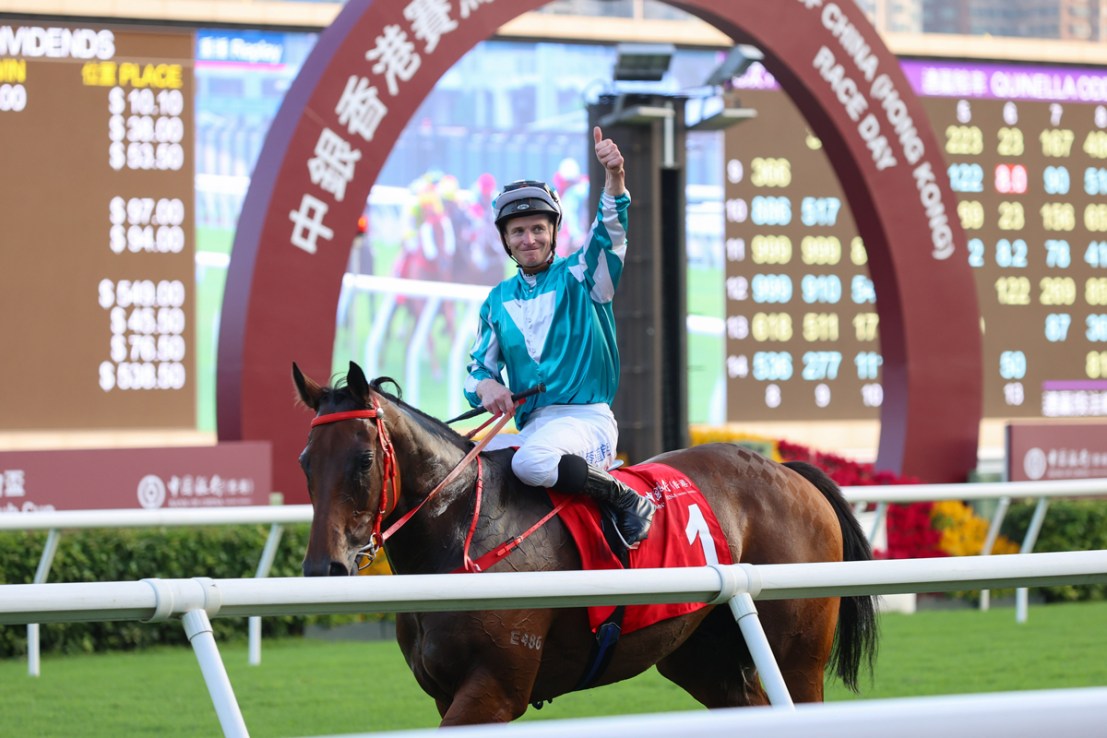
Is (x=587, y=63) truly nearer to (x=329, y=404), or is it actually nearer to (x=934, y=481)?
(x=934, y=481)

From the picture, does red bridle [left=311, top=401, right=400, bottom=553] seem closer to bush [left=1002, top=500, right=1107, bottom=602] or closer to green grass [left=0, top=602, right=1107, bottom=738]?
green grass [left=0, top=602, right=1107, bottom=738]

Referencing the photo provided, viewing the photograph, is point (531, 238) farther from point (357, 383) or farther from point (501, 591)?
point (501, 591)

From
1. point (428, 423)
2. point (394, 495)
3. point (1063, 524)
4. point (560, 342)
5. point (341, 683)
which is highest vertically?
point (560, 342)

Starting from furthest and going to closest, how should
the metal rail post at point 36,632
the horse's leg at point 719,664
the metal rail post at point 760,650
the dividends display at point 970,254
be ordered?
the dividends display at point 970,254 < the metal rail post at point 36,632 < the horse's leg at point 719,664 < the metal rail post at point 760,650

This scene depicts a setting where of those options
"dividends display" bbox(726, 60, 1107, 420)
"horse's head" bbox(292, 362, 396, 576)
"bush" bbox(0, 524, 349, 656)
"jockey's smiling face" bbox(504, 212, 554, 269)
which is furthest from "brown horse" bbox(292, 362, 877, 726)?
"dividends display" bbox(726, 60, 1107, 420)

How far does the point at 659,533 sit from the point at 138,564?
3.11 metres

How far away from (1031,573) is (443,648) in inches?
34.9

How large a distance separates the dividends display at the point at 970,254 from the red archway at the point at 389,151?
50.1 inches

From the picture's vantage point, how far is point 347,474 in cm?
218

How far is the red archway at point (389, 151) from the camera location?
5363mm

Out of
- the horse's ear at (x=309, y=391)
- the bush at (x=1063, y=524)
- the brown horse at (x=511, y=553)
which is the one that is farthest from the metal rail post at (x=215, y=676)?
the bush at (x=1063, y=524)

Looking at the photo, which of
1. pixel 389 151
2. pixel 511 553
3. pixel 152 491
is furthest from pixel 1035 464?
pixel 511 553

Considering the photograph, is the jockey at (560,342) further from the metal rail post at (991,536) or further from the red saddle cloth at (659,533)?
the metal rail post at (991,536)

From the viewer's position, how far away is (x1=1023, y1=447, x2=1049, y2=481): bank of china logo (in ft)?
21.6
